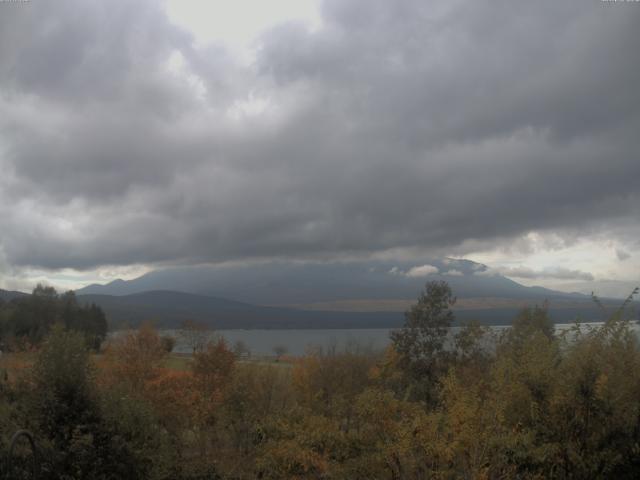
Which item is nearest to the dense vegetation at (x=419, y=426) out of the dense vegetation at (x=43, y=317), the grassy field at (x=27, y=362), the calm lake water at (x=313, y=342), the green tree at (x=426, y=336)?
the calm lake water at (x=313, y=342)

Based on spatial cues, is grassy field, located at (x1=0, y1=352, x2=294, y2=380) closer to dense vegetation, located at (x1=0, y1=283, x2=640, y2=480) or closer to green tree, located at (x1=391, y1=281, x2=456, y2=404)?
dense vegetation, located at (x1=0, y1=283, x2=640, y2=480)

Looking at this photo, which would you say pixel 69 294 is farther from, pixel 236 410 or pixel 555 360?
pixel 555 360

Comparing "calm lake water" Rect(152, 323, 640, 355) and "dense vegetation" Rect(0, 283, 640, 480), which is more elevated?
"dense vegetation" Rect(0, 283, 640, 480)

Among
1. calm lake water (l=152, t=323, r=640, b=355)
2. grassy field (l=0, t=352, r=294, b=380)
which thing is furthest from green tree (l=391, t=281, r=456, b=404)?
grassy field (l=0, t=352, r=294, b=380)

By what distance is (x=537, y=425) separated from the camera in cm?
1393

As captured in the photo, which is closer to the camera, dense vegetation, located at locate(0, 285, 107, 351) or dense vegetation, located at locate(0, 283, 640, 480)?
dense vegetation, located at locate(0, 283, 640, 480)

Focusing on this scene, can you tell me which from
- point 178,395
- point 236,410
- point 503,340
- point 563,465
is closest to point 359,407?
point 563,465

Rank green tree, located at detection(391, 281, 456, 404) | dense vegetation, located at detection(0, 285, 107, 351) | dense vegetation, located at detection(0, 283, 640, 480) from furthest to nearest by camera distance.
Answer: dense vegetation, located at detection(0, 285, 107, 351)
green tree, located at detection(391, 281, 456, 404)
dense vegetation, located at detection(0, 283, 640, 480)

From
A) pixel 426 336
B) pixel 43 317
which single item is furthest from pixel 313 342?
pixel 426 336

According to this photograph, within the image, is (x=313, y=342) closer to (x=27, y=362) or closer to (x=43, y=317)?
(x=43, y=317)

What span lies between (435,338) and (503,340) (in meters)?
12.8

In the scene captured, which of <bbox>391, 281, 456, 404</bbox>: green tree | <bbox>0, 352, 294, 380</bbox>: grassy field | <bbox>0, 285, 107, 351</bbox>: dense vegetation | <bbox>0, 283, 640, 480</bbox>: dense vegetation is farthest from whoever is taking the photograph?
<bbox>0, 285, 107, 351</bbox>: dense vegetation

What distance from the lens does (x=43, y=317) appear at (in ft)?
252

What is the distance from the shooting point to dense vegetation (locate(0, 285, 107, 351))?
71875 mm
